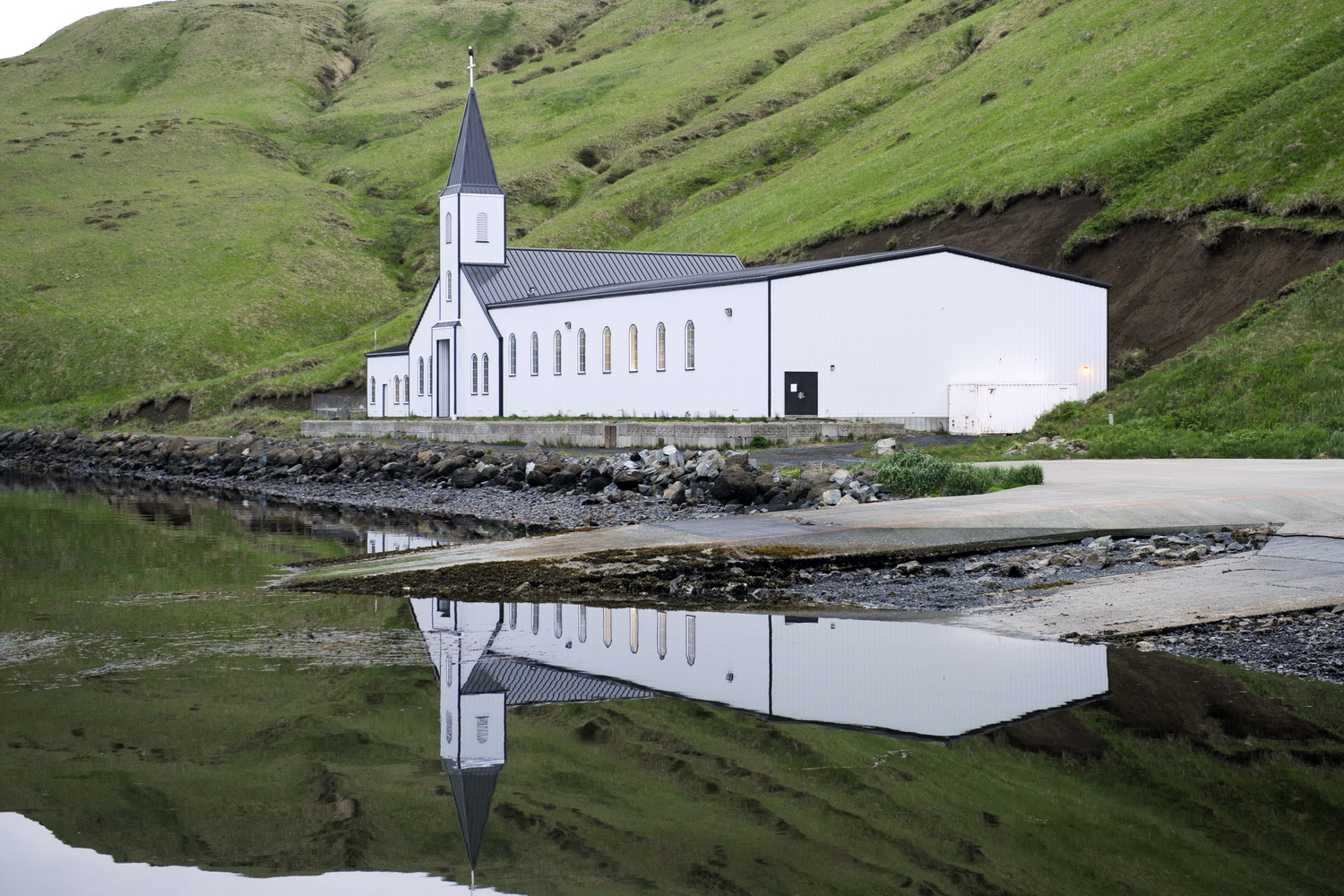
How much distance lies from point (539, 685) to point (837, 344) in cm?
3004

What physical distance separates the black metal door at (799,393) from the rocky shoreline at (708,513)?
7320 mm

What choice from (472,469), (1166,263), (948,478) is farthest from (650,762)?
(1166,263)

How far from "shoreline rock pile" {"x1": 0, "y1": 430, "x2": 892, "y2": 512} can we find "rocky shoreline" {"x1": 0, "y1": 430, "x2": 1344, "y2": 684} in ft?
0.16

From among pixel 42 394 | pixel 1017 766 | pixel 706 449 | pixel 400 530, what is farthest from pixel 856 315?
pixel 42 394

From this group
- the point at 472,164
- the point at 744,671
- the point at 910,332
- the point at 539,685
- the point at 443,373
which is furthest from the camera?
the point at 443,373

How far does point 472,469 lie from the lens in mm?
32625

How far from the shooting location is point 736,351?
39.7 m

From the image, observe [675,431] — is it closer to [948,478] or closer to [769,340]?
[769,340]

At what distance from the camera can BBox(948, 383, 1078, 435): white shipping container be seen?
39375 mm

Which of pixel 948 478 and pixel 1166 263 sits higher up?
pixel 1166 263

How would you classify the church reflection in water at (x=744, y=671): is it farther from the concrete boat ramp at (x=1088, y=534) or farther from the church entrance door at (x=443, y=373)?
the church entrance door at (x=443, y=373)

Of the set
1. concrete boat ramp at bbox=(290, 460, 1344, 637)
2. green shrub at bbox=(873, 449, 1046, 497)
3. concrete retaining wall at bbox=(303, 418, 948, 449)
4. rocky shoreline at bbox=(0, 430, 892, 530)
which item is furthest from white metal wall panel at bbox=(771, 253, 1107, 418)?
concrete boat ramp at bbox=(290, 460, 1344, 637)

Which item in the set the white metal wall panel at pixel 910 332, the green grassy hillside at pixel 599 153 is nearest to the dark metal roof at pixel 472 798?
the white metal wall panel at pixel 910 332

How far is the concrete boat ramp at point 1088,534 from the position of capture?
38.2ft
